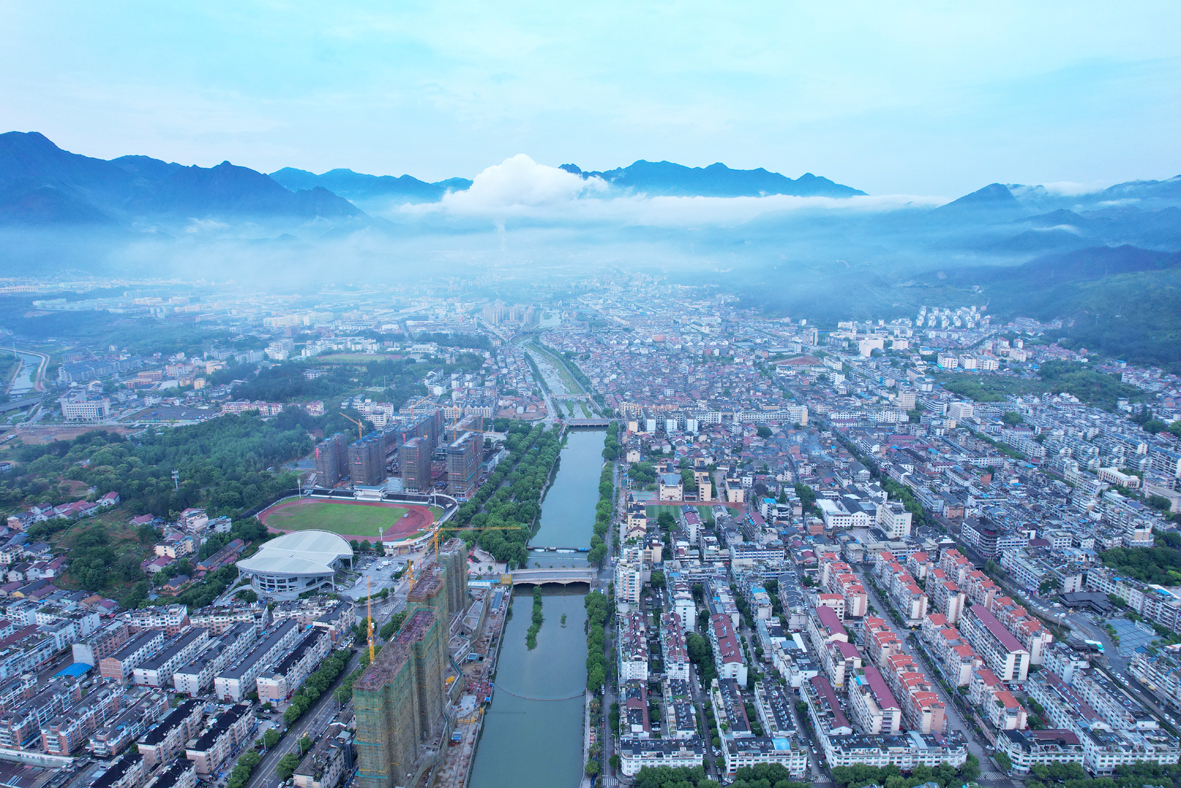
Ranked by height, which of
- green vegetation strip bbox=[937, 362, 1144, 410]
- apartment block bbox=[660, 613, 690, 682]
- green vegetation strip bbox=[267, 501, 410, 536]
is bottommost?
green vegetation strip bbox=[267, 501, 410, 536]

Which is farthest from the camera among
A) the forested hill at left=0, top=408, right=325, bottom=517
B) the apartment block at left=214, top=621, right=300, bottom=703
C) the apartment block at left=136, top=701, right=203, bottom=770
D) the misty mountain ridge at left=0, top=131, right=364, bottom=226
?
the misty mountain ridge at left=0, top=131, right=364, bottom=226

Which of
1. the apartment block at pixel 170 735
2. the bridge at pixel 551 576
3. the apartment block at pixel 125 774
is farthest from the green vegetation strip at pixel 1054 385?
the apartment block at pixel 125 774

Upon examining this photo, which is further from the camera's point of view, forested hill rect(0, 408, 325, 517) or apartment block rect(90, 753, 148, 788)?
forested hill rect(0, 408, 325, 517)

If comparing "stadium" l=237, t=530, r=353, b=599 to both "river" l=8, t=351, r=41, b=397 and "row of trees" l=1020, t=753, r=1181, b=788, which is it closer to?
"row of trees" l=1020, t=753, r=1181, b=788

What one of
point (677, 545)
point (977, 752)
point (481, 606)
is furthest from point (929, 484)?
point (481, 606)

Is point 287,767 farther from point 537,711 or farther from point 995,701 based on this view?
point 995,701

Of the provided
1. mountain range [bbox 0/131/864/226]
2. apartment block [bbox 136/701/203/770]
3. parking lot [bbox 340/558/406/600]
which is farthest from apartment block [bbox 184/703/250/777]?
mountain range [bbox 0/131/864/226]
